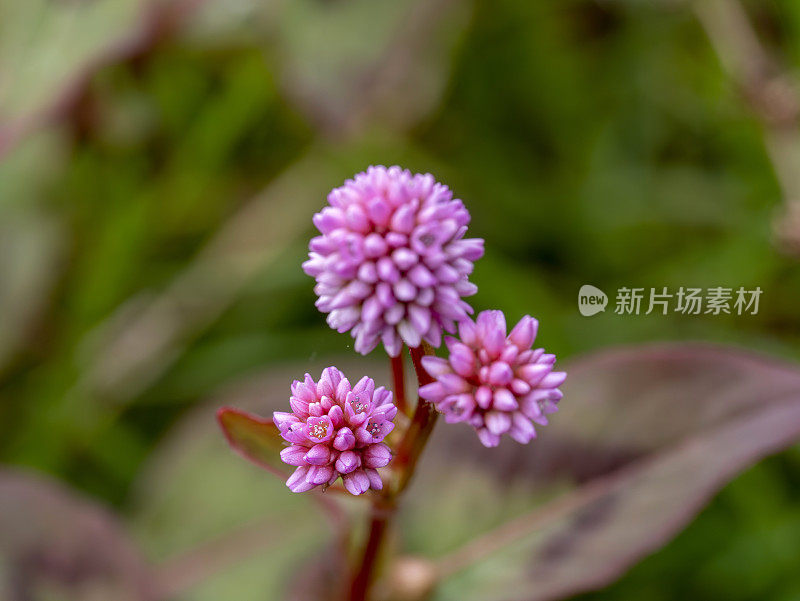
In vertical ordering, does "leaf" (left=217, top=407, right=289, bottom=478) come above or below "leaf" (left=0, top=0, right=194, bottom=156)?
below

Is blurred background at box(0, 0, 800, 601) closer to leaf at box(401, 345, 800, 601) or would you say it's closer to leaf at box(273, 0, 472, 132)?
leaf at box(273, 0, 472, 132)

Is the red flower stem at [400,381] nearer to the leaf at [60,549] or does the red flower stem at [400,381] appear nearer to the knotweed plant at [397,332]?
the knotweed plant at [397,332]

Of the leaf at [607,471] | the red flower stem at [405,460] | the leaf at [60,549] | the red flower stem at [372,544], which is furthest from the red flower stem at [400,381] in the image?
the leaf at [60,549]

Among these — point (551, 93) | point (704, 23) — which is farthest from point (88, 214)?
point (704, 23)

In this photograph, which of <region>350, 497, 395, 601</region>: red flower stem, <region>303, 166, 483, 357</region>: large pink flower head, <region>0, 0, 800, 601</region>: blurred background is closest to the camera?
<region>303, 166, 483, 357</region>: large pink flower head

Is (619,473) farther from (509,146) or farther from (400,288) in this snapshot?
(509,146)

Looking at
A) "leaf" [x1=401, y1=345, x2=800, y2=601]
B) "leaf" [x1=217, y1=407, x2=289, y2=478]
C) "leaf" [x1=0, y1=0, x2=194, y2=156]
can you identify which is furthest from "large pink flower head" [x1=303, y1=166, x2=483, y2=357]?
"leaf" [x1=0, y1=0, x2=194, y2=156]

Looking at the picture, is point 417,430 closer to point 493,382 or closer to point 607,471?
point 493,382
